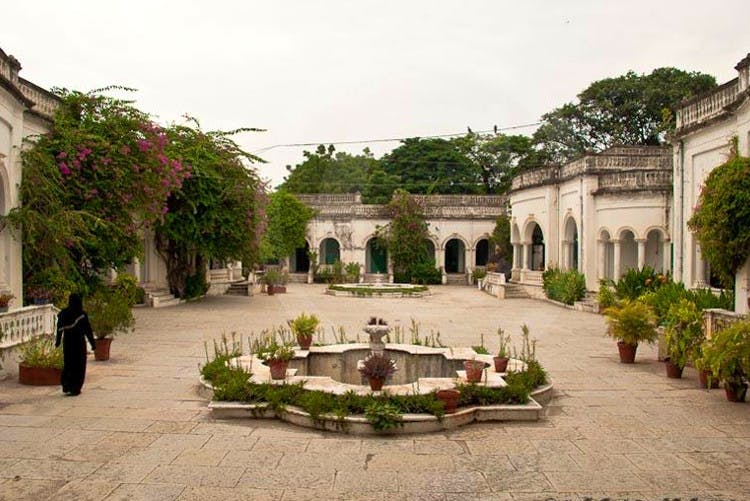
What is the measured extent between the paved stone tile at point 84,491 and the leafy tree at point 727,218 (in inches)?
389

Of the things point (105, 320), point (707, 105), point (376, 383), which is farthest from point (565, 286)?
point (376, 383)

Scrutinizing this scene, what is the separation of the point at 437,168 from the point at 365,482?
3982cm

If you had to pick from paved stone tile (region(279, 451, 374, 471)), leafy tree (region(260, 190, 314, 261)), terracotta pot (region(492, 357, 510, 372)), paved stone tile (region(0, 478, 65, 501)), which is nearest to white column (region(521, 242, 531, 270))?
A: leafy tree (region(260, 190, 314, 261))

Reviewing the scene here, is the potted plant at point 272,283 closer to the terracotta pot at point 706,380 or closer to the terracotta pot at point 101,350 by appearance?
the terracotta pot at point 101,350

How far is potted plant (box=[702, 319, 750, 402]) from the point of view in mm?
7305

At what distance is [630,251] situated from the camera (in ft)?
76.6

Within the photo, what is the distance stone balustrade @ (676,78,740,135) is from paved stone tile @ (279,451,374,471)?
430 inches

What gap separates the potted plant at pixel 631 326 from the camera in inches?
421

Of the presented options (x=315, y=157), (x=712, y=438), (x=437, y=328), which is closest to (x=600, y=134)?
(x=315, y=157)

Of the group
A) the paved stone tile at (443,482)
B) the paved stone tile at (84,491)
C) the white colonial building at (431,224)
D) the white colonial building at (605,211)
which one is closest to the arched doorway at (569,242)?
the white colonial building at (605,211)

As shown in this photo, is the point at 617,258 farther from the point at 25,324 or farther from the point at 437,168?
the point at 437,168

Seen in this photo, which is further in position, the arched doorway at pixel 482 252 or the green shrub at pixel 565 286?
the arched doorway at pixel 482 252

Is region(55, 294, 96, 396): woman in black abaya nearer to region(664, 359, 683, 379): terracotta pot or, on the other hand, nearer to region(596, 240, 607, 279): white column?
region(664, 359, 683, 379): terracotta pot

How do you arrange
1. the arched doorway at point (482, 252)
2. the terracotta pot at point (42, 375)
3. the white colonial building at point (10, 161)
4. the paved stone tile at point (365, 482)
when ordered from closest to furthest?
Answer: the paved stone tile at point (365, 482), the terracotta pot at point (42, 375), the white colonial building at point (10, 161), the arched doorway at point (482, 252)
